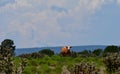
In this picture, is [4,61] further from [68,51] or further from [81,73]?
[68,51]

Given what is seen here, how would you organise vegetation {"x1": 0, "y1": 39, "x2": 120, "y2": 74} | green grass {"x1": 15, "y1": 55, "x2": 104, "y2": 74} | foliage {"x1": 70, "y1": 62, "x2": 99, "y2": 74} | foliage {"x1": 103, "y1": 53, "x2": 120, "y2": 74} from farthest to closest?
green grass {"x1": 15, "y1": 55, "x2": 104, "y2": 74}, foliage {"x1": 103, "y1": 53, "x2": 120, "y2": 74}, foliage {"x1": 70, "y1": 62, "x2": 99, "y2": 74}, vegetation {"x1": 0, "y1": 39, "x2": 120, "y2": 74}

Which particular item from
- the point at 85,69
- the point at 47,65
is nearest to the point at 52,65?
the point at 47,65

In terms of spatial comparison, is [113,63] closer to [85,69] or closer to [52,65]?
[52,65]

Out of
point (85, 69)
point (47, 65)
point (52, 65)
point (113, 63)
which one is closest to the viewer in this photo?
point (85, 69)

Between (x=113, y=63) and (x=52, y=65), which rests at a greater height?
(x=113, y=63)

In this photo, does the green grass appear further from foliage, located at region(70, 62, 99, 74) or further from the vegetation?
foliage, located at region(70, 62, 99, 74)

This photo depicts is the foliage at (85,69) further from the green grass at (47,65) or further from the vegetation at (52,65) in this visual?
the green grass at (47,65)

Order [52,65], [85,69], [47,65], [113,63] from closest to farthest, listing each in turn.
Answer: [85,69] < [113,63] < [47,65] < [52,65]

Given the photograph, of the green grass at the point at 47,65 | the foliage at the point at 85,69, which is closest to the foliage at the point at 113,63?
the green grass at the point at 47,65

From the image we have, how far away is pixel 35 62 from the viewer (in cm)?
3312

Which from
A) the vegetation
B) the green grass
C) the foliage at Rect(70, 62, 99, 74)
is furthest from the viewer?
the green grass

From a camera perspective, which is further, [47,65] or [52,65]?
[52,65]

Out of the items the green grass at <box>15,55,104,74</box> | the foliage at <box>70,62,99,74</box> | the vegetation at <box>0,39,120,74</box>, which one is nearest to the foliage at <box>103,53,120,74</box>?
the vegetation at <box>0,39,120,74</box>

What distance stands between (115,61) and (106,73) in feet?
5.28
